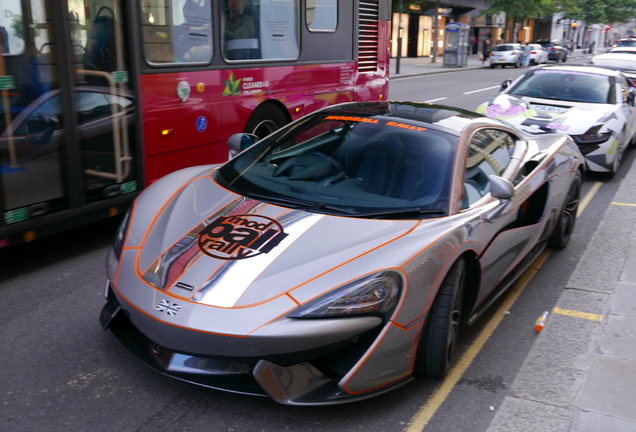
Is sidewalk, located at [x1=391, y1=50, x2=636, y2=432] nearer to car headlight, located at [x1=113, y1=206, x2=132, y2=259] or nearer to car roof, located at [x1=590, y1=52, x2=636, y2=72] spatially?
car headlight, located at [x1=113, y1=206, x2=132, y2=259]

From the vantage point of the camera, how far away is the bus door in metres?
4.64

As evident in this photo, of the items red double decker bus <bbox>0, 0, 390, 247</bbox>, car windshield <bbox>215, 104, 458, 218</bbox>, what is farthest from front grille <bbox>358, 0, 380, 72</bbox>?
car windshield <bbox>215, 104, 458, 218</bbox>

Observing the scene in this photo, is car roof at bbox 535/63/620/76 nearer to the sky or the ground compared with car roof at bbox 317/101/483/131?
nearer to the ground

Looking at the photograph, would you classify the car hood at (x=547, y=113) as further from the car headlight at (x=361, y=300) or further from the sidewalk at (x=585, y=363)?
the car headlight at (x=361, y=300)

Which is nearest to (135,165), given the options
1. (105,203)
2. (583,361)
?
(105,203)

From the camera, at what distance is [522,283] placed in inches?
202

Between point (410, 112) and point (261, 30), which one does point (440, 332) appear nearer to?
point (410, 112)

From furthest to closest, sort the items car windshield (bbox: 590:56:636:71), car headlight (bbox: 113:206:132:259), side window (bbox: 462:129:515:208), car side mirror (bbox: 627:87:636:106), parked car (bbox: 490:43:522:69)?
parked car (bbox: 490:43:522:69) < car windshield (bbox: 590:56:636:71) < car side mirror (bbox: 627:87:636:106) < side window (bbox: 462:129:515:208) < car headlight (bbox: 113:206:132:259)

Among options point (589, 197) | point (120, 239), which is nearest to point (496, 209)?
point (120, 239)

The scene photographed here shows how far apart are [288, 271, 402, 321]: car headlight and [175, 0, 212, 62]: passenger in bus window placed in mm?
4021

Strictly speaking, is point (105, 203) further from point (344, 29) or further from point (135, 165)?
point (344, 29)

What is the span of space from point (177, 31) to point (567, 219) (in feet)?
13.3

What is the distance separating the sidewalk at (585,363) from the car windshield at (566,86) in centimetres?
418

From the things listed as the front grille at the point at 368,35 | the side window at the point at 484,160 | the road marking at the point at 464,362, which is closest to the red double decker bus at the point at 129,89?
the front grille at the point at 368,35
